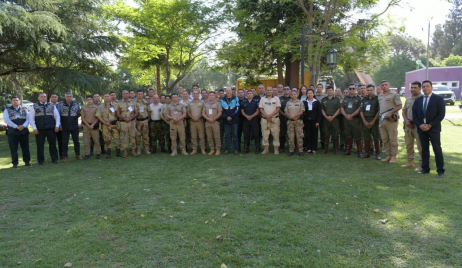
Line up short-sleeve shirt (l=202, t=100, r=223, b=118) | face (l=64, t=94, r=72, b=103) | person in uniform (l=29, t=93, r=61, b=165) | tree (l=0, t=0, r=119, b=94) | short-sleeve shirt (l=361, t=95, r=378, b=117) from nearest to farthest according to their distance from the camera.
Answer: short-sleeve shirt (l=361, t=95, r=378, b=117), person in uniform (l=29, t=93, r=61, b=165), face (l=64, t=94, r=72, b=103), short-sleeve shirt (l=202, t=100, r=223, b=118), tree (l=0, t=0, r=119, b=94)

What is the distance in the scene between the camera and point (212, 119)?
9.16 meters

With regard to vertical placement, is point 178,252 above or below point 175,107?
below

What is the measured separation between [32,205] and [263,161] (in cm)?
487

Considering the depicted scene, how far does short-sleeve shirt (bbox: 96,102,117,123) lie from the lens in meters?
9.15

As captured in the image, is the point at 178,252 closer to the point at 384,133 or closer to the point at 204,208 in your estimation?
the point at 204,208

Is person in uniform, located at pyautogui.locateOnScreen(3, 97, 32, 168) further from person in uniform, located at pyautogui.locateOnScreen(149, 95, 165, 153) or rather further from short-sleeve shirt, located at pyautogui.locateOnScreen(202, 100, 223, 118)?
short-sleeve shirt, located at pyautogui.locateOnScreen(202, 100, 223, 118)

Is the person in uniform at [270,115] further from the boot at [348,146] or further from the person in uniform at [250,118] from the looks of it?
the boot at [348,146]

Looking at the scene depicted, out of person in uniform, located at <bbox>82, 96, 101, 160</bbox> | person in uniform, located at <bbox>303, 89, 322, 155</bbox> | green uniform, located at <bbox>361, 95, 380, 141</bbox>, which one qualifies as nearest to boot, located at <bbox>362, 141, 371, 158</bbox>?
green uniform, located at <bbox>361, 95, 380, 141</bbox>

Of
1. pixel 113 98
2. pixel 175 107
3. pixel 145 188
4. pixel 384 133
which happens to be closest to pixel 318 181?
pixel 384 133

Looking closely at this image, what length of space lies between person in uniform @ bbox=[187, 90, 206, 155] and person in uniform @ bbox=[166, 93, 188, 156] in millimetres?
219

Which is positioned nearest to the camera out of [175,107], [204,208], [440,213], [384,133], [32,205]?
[440,213]

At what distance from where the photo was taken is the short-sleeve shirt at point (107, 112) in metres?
Answer: 9.15

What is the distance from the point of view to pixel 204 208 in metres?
4.85

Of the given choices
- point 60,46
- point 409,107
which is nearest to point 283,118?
point 409,107
